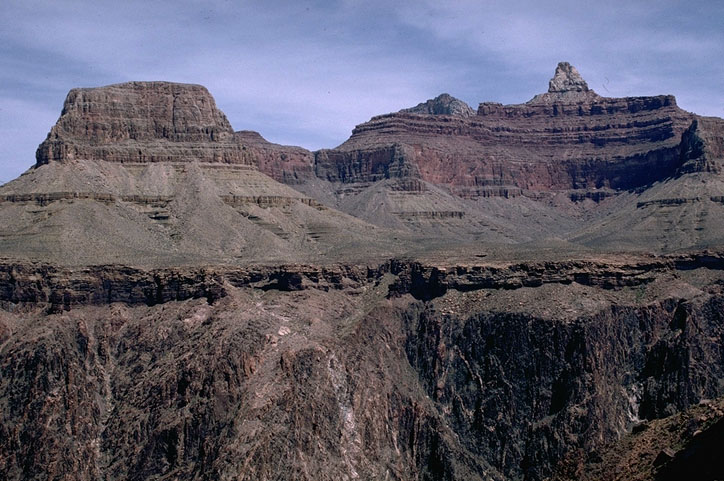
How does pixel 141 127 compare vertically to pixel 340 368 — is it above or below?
above

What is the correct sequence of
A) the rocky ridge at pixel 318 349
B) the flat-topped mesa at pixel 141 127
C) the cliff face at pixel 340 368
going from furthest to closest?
the flat-topped mesa at pixel 141 127, the rocky ridge at pixel 318 349, the cliff face at pixel 340 368

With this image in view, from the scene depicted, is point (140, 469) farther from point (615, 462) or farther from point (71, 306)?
point (615, 462)

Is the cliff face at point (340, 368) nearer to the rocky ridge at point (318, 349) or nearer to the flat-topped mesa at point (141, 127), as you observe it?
the rocky ridge at point (318, 349)

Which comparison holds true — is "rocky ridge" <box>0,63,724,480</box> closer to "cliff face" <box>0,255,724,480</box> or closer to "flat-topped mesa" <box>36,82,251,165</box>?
"cliff face" <box>0,255,724,480</box>

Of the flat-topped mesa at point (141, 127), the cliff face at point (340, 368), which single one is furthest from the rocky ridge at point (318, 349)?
the flat-topped mesa at point (141, 127)

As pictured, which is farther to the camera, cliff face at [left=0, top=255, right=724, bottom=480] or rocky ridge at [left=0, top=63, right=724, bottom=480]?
rocky ridge at [left=0, top=63, right=724, bottom=480]

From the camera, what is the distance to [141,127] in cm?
13612

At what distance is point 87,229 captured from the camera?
107 metres

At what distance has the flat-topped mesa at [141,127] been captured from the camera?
131 metres

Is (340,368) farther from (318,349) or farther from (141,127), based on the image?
(141,127)

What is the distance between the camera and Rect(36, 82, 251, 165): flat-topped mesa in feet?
430

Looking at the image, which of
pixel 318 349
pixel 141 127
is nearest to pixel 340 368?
pixel 318 349

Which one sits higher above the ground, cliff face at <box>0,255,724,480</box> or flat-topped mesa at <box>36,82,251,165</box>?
flat-topped mesa at <box>36,82,251,165</box>

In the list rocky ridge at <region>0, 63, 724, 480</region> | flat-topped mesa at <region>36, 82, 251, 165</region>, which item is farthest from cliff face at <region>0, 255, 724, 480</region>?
flat-topped mesa at <region>36, 82, 251, 165</region>
